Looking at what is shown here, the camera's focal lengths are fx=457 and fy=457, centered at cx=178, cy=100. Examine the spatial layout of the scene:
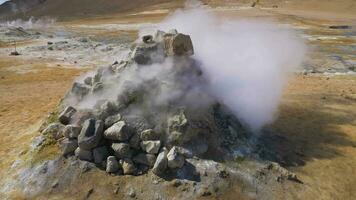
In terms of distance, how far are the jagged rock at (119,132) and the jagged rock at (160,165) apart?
1.03 meters

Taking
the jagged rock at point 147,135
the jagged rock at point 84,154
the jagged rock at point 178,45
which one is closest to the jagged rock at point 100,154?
the jagged rock at point 84,154

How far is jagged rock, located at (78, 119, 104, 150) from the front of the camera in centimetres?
1160

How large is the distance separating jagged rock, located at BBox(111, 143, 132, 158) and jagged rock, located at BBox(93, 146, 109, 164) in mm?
320

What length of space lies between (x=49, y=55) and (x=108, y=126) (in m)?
28.2

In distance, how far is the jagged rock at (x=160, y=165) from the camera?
36.7ft

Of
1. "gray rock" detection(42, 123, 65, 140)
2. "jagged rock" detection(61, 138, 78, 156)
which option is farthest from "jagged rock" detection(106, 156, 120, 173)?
"gray rock" detection(42, 123, 65, 140)

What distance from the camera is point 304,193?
1159 centimetres

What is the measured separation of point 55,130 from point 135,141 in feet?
8.41

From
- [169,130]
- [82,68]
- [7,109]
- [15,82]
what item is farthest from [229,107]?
[82,68]

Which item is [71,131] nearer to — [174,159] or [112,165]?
[112,165]

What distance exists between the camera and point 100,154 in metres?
11.7

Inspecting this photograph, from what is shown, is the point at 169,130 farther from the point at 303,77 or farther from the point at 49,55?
the point at 49,55

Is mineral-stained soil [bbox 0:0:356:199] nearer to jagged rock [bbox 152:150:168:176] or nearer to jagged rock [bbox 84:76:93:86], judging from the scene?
jagged rock [bbox 152:150:168:176]

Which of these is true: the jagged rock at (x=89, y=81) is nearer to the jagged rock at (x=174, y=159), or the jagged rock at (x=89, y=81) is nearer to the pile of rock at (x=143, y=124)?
the pile of rock at (x=143, y=124)
